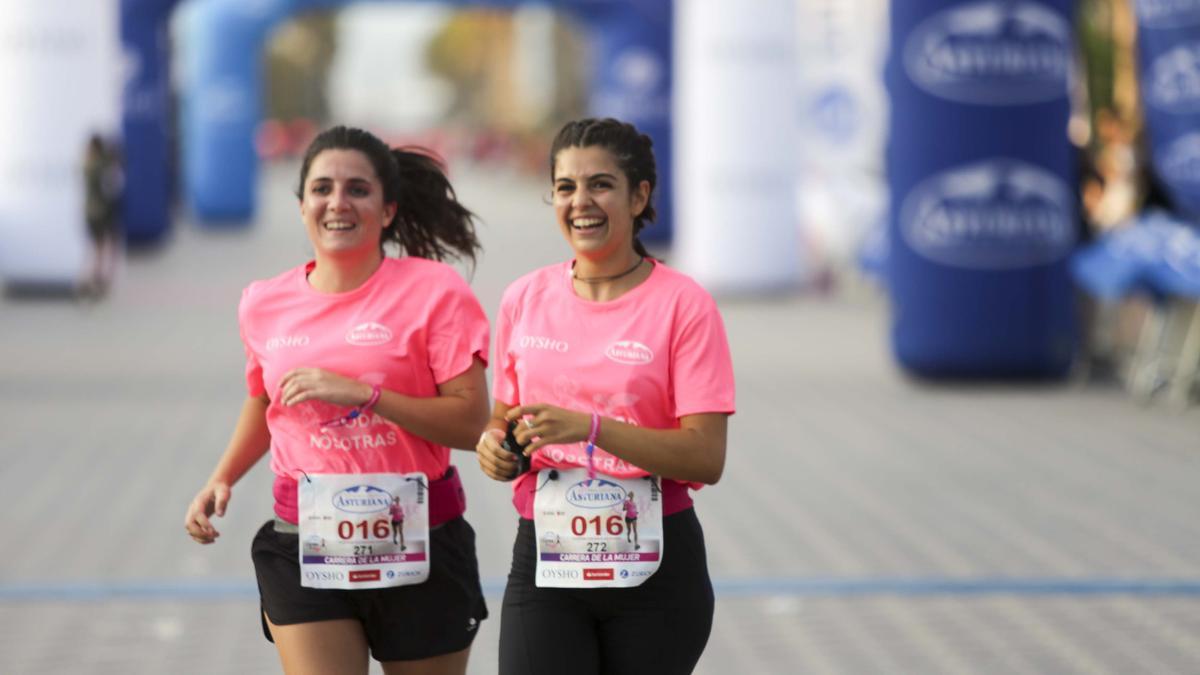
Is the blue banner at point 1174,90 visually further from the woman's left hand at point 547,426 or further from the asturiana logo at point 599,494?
the woman's left hand at point 547,426

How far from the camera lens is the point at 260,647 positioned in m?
6.42

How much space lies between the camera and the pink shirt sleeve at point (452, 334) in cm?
395

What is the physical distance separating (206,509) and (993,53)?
29.9ft

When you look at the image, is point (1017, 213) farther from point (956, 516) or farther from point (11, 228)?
point (11, 228)

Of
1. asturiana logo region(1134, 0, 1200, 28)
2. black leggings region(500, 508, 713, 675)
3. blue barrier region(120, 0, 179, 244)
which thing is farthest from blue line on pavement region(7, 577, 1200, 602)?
blue barrier region(120, 0, 179, 244)

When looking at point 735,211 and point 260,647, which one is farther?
point 735,211

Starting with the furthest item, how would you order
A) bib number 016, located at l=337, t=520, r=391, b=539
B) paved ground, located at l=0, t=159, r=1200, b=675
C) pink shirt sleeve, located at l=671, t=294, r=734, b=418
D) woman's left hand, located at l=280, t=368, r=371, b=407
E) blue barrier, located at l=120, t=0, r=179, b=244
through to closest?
blue barrier, located at l=120, t=0, r=179, b=244 < paved ground, located at l=0, t=159, r=1200, b=675 < bib number 016, located at l=337, t=520, r=391, b=539 < woman's left hand, located at l=280, t=368, r=371, b=407 < pink shirt sleeve, located at l=671, t=294, r=734, b=418

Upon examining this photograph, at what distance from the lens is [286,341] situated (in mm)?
3965

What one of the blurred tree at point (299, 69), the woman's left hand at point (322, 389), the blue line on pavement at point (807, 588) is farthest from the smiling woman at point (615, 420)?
the blurred tree at point (299, 69)

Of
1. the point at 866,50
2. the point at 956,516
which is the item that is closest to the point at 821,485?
the point at 956,516

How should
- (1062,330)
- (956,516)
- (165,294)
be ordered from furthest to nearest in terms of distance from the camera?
(165,294) < (1062,330) < (956,516)

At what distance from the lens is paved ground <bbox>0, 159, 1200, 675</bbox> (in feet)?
21.1

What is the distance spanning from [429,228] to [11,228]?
50.6 ft

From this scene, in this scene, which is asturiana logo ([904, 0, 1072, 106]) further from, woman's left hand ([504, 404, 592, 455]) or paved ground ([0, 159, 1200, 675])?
woman's left hand ([504, 404, 592, 455])
